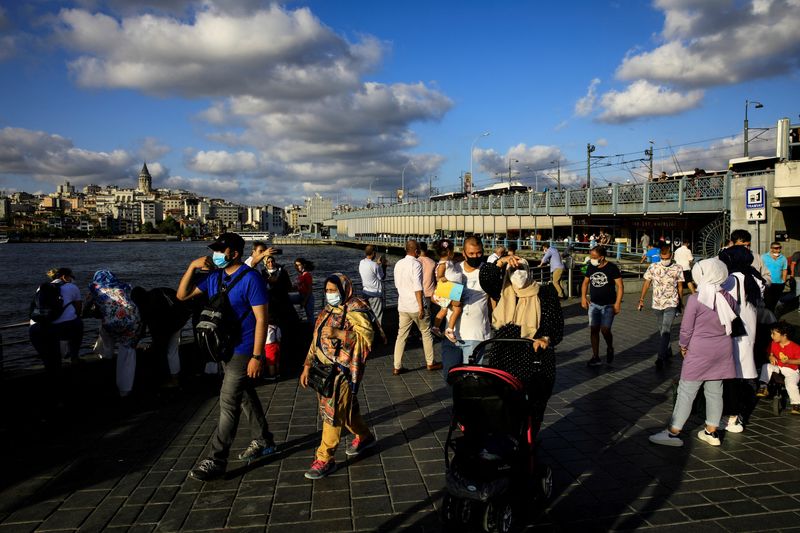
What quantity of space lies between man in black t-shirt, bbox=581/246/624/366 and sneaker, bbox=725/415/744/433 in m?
2.58

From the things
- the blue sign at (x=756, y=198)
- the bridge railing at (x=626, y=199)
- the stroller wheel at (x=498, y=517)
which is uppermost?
the bridge railing at (x=626, y=199)

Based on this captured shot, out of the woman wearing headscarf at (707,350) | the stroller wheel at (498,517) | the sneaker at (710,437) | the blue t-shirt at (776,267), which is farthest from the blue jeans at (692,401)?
the blue t-shirt at (776,267)

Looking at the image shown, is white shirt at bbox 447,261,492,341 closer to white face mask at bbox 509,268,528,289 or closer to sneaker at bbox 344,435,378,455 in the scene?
white face mask at bbox 509,268,528,289

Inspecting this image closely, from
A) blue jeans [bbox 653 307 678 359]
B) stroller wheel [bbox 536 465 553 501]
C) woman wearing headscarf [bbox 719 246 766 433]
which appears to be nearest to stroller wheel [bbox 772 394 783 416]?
woman wearing headscarf [bbox 719 246 766 433]

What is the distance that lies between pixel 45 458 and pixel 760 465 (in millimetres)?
6007

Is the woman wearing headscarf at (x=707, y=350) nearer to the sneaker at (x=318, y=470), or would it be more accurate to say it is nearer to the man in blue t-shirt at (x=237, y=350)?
the sneaker at (x=318, y=470)

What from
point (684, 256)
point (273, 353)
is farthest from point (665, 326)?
point (684, 256)

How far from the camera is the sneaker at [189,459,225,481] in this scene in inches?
167

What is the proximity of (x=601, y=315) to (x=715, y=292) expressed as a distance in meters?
3.25

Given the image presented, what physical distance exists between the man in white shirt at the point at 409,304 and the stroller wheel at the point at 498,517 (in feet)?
14.2

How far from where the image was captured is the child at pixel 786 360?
5.81m

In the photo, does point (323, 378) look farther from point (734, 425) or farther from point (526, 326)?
point (734, 425)

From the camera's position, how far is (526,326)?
4.44 m

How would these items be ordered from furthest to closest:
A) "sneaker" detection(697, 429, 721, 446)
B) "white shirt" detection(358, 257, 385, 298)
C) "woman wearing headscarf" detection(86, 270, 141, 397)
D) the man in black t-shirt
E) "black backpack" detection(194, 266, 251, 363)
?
"white shirt" detection(358, 257, 385, 298) < the man in black t-shirt < "woman wearing headscarf" detection(86, 270, 141, 397) < "sneaker" detection(697, 429, 721, 446) < "black backpack" detection(194, 266, 251, 363)
